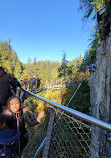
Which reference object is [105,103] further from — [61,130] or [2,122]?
[2,122]

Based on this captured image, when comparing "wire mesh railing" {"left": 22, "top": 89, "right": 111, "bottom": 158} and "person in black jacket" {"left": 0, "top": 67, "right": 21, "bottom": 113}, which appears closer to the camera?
"wire mesh railing" {"left": 22, "top": 89, "right": 111, "bottom": 158}

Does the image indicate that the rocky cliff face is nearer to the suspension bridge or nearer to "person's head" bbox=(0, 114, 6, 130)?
the suspension bridge

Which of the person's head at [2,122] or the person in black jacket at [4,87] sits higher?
the person in black jacket at [4,87]

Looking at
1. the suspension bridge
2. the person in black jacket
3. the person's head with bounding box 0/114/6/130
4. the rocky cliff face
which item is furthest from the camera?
the rocky cliff face

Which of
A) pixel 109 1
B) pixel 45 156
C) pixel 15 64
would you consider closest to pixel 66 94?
pixel 109 1

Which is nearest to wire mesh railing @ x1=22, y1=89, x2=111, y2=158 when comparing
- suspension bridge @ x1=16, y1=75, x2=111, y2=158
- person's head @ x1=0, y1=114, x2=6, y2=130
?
suspension bridge @ x1=16, y1=75, x2=111, y2=158

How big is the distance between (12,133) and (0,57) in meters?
37.9

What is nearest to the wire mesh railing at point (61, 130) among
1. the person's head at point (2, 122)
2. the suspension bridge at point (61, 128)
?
the suspension bridge at point (61, 128)

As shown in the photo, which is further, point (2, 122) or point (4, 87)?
point (4, 87)

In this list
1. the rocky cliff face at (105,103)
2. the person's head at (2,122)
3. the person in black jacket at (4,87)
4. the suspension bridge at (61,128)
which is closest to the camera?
the suspension bridge at (61,128)

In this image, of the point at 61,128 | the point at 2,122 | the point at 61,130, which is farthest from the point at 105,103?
the point at 2,122

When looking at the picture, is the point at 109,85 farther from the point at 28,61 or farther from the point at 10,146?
the point at 28,61

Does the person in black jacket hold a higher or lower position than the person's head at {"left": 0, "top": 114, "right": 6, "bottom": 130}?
higher

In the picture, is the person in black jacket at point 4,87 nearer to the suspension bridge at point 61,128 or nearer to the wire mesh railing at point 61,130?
the wire mesh railing at point 61,130
